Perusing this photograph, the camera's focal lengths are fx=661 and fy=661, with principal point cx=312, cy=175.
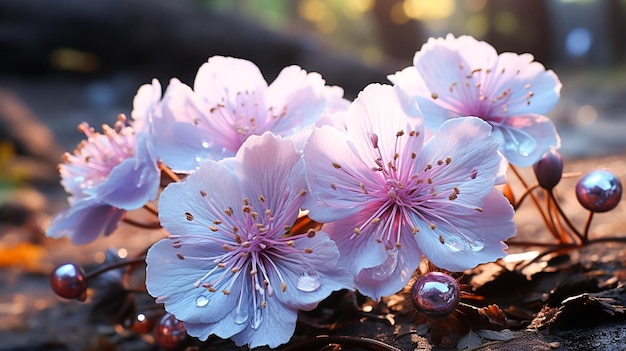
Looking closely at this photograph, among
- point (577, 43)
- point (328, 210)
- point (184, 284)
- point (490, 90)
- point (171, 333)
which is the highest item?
point (490, 90)

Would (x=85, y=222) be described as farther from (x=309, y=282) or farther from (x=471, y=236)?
(x=471, y=236)

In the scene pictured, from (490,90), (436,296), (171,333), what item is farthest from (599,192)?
(171,333)

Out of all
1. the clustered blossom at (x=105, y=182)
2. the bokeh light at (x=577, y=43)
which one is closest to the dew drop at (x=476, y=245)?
the clustered blossom at (x=105, y=182)

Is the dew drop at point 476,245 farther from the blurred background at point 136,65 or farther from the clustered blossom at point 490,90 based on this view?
the blurred background at point 136,65

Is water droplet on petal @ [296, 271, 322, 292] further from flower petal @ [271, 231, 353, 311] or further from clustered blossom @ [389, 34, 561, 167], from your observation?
clustered blossom @ [389, 34, 561, 167]

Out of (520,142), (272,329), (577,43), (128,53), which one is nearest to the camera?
(272,329)

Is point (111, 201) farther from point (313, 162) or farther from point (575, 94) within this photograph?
point (575, 94)

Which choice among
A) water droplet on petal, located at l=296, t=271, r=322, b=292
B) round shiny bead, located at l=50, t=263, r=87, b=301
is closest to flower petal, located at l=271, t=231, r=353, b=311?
water droplet on petal, located at l=296, t=271, r=322, b=292
